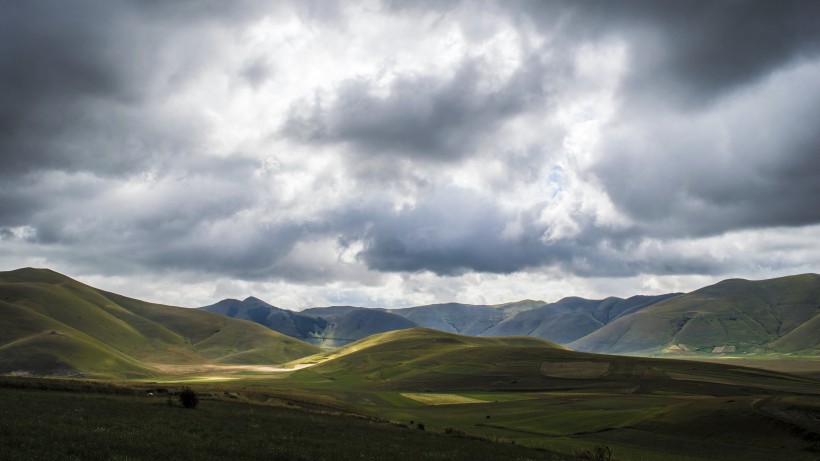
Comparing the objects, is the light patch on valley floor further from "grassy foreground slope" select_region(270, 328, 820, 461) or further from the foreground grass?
→ the foreground grass

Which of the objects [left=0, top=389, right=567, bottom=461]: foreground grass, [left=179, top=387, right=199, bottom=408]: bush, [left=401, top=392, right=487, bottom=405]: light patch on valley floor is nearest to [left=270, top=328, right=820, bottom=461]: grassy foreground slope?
[left=401, top=392, right=487, bottom=405]: light patch on valley floor

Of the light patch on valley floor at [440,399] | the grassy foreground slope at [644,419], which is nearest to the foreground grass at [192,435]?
the grassy foreground slope at [644,419]

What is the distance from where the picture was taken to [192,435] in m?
39.8

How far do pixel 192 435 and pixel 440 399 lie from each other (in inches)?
4299

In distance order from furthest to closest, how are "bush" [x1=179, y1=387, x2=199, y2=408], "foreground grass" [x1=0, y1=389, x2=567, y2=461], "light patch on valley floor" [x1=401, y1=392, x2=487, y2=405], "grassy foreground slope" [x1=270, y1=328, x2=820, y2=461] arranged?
1. "light patch on valley floor" [x1=401, y1=392, x2=487, y2=405]
2. "grassy foreground slope" [x1=270, y1=328, x2=820, y2=461]
3. "bush" [x1=179, y1=387, x2=199, y2=408]
4. "foreground grass" [x1=0, y1=389, x2=567, y2=461]

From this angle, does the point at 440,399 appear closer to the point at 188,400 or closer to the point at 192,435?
the point at 188,400

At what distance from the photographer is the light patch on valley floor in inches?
5320

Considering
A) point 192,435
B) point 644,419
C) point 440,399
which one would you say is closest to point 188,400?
point 192,435

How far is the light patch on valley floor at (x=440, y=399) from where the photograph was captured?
135 m

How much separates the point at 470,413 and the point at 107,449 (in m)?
83.2

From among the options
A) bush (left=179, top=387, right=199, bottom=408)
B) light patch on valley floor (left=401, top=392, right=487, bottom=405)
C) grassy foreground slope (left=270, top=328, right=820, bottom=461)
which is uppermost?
bush (left=179, top=387, right=199, bottom=408)

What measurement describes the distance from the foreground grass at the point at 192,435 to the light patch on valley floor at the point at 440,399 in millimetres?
75919

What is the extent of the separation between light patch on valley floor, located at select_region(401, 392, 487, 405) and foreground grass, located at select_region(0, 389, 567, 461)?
75.9m

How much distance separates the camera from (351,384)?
Answer: 19912 cm
